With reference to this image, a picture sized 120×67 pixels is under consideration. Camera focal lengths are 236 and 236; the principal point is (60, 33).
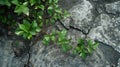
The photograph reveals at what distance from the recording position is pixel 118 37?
8.91ft

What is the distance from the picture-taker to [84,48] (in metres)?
2.51

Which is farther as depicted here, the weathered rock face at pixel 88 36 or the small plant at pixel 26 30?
the weathered rock face at pixel 88 36

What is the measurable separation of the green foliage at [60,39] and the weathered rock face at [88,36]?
95 mm

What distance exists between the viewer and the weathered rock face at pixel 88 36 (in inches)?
101

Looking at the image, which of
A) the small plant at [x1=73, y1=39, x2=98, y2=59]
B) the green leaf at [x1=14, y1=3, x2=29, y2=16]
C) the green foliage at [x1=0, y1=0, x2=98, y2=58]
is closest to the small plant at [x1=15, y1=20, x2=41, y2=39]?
the green foliage at [x1=0, y1=0, x2=98, y2=58]

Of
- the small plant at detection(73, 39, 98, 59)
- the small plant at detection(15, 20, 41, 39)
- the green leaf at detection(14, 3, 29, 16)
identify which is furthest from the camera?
the small plant at detection(73, 39, 98, 59)

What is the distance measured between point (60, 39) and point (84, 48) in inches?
Result: 10.7

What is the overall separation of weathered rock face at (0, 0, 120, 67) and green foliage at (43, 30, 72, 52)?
0.31 ft

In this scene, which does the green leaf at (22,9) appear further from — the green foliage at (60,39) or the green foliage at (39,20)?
the green foliage at (60,39)

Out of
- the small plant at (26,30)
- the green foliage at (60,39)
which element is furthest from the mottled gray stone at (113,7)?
the small plant at (26,30)

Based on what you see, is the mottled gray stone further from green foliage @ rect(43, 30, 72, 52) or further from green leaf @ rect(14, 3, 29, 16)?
green leaf @ rect(14, 3, 29, 16)

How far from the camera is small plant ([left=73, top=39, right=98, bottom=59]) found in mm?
2490

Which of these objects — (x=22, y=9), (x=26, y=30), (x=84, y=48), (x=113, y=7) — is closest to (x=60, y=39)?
(x=84, y=48)

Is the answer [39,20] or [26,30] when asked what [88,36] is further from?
[26,30]
